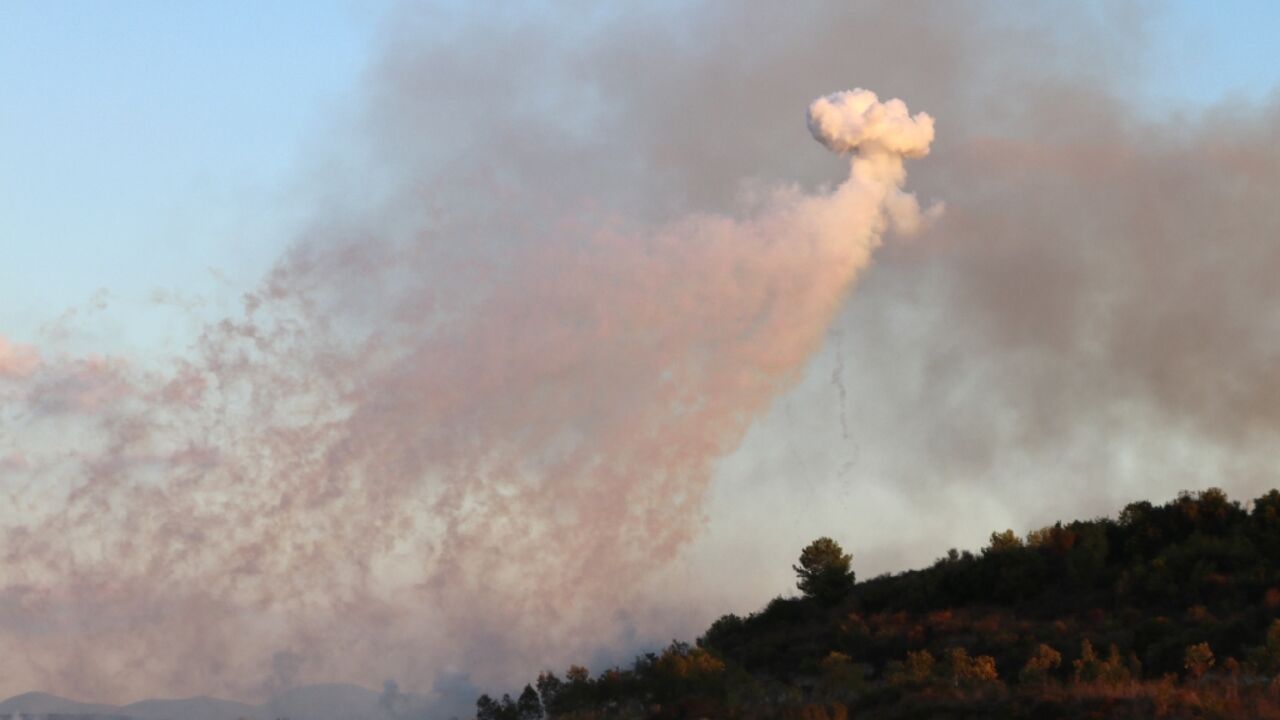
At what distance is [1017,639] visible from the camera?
187 ft

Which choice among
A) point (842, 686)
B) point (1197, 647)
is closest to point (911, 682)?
point (842, 686)

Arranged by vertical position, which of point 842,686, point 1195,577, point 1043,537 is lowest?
point 842,686

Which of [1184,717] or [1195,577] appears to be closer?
[1184,717]

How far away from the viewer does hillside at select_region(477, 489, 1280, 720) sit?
36188mm

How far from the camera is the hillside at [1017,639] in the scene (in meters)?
36.2

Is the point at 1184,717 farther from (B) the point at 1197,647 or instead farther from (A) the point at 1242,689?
(B) the point at 1197,647

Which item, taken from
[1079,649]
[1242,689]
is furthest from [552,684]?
[1242,689]

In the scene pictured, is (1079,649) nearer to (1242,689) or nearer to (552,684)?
(1242,689)

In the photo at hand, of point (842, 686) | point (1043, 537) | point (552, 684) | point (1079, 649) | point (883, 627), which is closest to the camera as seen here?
point (842, 686)

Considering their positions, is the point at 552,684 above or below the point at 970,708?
above

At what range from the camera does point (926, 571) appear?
250 feet

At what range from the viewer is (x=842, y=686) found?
4650 cm

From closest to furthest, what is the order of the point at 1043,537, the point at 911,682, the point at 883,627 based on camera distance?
1. the point at 911,682
2. the point at 883,627
3. the point at 1043,537

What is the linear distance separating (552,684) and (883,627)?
644 inches
